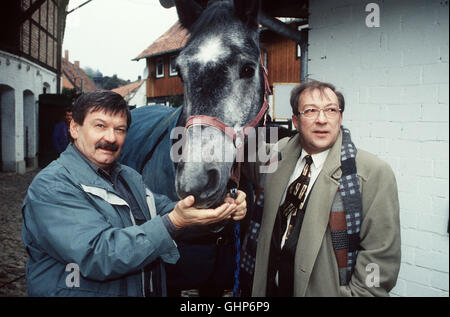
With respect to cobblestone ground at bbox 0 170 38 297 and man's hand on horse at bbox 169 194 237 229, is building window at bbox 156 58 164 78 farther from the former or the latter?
man's hand on horse at bbox 169 194 237 229

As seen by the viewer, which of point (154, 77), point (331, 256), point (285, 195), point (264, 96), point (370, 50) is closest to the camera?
point (331, 256)

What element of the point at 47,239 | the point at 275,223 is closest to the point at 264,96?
the point at 275,223

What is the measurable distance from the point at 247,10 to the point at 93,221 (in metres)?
1.65

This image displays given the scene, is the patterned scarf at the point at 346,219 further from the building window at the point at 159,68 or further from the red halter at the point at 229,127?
the building window at the point at 159,68

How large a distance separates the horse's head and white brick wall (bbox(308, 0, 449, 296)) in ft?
3.52

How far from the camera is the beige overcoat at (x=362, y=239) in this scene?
4.70 feet

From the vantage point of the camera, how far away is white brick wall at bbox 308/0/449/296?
7.14 feet

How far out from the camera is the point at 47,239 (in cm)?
121

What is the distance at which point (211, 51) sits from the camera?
172 centimetres

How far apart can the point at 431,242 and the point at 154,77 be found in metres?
9.02

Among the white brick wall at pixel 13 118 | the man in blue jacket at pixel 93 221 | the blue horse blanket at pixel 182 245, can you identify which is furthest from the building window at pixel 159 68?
the man in blue jacket at pixel 93 221

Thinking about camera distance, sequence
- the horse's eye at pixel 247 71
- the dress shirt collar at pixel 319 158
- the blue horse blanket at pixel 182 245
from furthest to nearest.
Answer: the blue horse blanket at pixel 182 245, the horse's eye at pixel 247 71, the dress shirt collar at pixel 319 158

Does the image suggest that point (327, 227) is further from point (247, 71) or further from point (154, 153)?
point (154, 153)

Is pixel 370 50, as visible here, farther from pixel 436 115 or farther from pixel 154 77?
pixel 154 77
